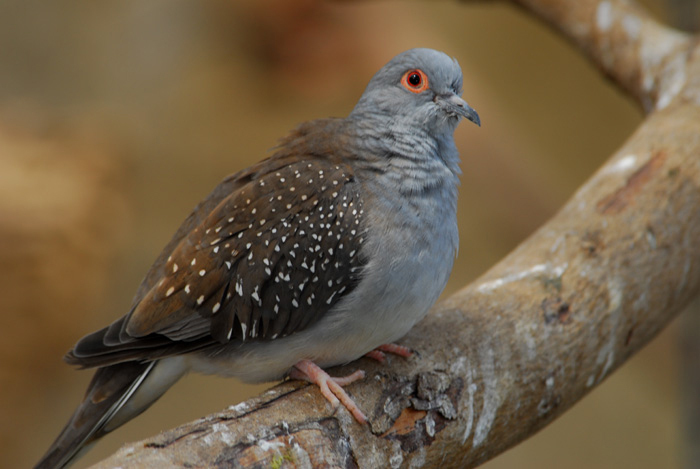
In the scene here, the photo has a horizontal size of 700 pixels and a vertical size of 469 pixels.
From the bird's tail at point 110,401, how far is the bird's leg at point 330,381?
510 millimetres

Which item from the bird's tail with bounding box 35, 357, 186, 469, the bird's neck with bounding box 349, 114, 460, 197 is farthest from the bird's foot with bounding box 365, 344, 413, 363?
the bird's tail with bounding box 35, 357, 186, 469

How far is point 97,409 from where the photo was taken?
2650mm

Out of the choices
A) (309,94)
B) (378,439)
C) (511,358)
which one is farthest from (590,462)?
(378,439)

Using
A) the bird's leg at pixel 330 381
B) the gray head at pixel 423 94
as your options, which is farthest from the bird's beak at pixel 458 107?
the bird's leg at pixel 330 381

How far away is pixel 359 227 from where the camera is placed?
2592 millimetres

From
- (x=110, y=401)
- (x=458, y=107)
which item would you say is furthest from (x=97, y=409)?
(x=458, y=107)

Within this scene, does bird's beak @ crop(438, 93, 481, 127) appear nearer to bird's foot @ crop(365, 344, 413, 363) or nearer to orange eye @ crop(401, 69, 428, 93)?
orange eye @ crop(401, 69, 428, 93)

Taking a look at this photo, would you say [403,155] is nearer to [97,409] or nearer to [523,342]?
[523,342]

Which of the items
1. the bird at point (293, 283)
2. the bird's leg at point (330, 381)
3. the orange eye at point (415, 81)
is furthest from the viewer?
the orange eye at point (415, 81)

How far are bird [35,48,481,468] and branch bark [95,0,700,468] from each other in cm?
16

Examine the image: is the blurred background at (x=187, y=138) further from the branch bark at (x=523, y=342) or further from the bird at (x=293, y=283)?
the bird at (x=293, y=283)

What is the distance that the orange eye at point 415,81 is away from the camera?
2.84 meters

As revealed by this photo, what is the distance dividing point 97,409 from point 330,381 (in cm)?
91

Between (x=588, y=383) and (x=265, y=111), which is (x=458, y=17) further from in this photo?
(x=588, y=383)
